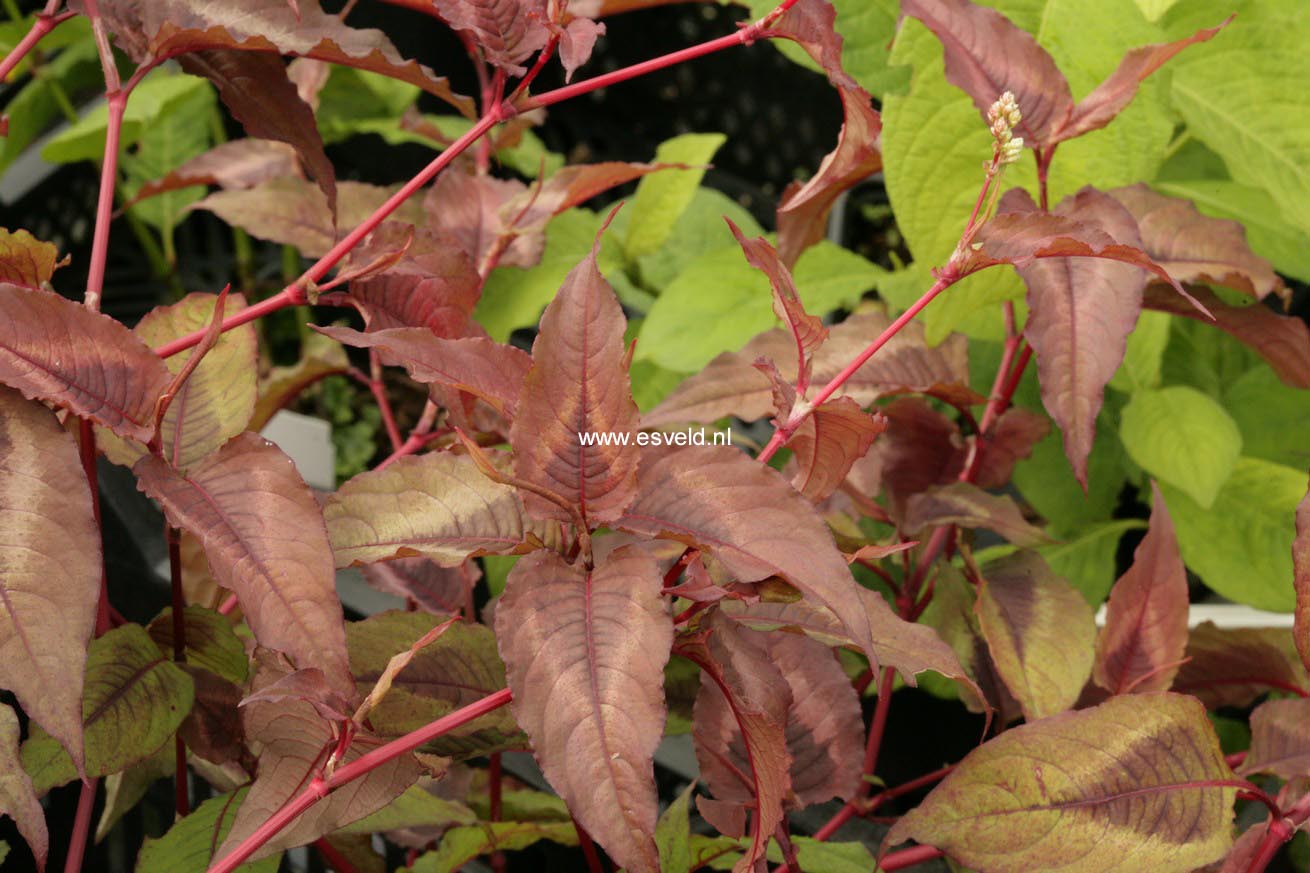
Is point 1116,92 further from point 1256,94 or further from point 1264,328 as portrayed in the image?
point 1256,94

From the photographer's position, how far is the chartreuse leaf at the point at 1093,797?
1.40 feet

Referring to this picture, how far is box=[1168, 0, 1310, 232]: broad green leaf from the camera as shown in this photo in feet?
2.41

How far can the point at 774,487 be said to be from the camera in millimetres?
372

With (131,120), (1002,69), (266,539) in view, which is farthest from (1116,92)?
(131,120)

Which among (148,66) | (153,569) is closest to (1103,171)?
(148,66)

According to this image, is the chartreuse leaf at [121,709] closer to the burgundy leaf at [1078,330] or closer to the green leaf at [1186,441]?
the burgundy leaf at [1078,330]

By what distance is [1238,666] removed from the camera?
23.2 inches

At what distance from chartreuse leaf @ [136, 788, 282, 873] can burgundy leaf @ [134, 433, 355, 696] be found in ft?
0.47

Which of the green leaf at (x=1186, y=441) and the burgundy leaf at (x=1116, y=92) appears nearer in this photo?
the burgundy leaf at (x=1116, y=92)

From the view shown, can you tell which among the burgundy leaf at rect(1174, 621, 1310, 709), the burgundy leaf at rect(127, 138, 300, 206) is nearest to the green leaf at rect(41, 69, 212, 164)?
the burgundy leaf at rect(127, 138, 300, 206)

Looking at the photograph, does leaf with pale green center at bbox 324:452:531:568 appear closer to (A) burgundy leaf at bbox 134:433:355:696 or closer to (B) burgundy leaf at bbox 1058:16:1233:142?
(A) burgundy leaf at bbox 134:433:355:696

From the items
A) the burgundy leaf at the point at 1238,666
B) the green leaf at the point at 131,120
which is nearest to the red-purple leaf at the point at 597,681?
the burgundy leaf at the point at 1238,666

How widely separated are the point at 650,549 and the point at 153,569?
44 centimetres

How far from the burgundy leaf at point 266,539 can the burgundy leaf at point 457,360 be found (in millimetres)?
50
